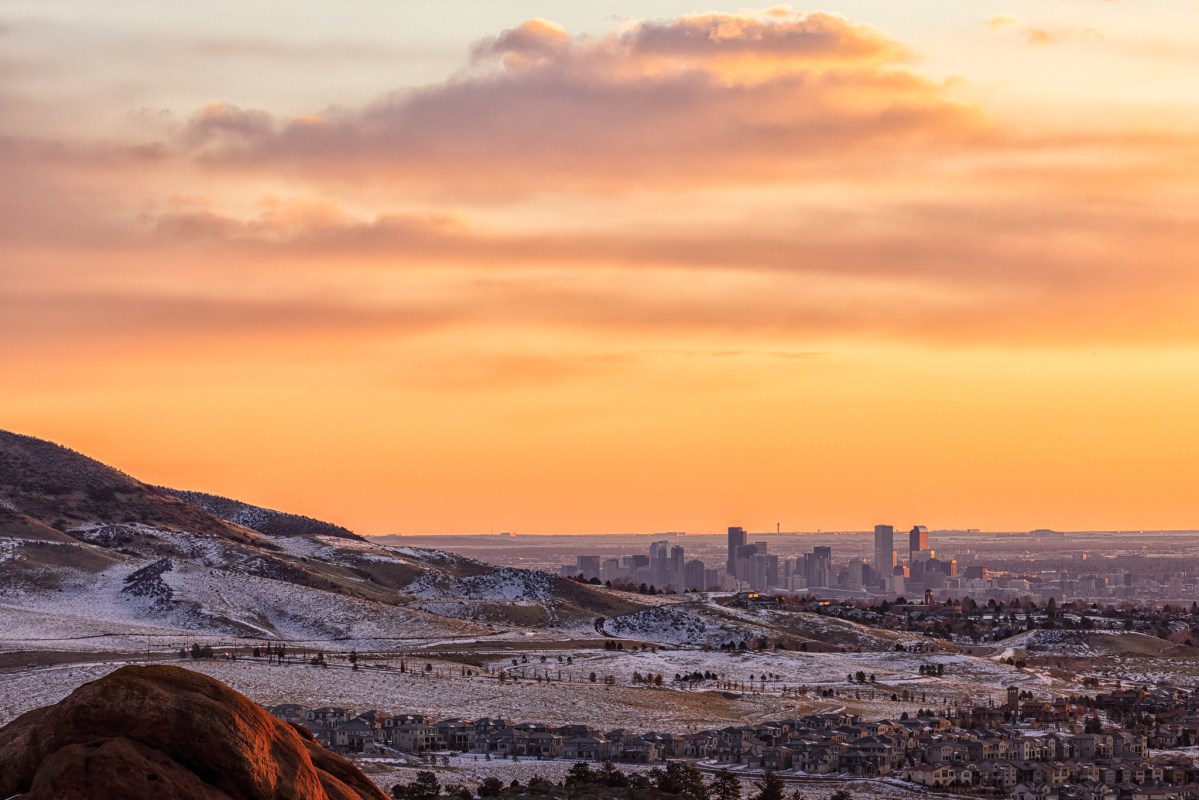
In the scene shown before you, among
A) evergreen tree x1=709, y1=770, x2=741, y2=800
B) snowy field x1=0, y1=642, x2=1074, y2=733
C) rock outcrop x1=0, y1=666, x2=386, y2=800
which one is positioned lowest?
evergreen tree x1=709, y1=770, x2=741, y2=800

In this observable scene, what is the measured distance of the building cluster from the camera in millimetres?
102312

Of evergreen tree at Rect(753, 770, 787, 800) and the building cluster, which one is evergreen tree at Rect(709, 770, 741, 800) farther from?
the building cluster

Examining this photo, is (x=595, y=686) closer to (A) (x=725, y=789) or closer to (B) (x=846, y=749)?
(B) (x=846, y=749)

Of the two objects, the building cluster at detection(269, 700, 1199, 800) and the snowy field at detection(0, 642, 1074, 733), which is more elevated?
the snowy field at detection(0, 642, 1074, 733)

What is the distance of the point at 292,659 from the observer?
143500 millimetres

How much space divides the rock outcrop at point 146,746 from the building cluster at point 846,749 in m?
70.6

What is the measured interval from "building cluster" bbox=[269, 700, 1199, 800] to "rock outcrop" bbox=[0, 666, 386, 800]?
70.6 meters

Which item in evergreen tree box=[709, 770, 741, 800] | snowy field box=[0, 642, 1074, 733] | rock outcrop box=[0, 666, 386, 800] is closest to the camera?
rock outcrop box=[0, 666, 386, 800]

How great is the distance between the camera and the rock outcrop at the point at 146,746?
1195 inches

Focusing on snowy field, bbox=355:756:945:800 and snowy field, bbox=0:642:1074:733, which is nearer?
snowy field, bbox=355:756:945:800

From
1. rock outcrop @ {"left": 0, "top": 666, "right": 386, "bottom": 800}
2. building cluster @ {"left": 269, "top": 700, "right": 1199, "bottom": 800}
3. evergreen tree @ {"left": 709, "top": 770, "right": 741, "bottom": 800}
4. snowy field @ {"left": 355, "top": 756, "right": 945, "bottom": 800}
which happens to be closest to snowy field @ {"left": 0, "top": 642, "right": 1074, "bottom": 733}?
building cluster @ {"left": 269, "top": 700, "right": 1199, "bottom": 800}

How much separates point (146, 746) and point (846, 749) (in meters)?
79.5

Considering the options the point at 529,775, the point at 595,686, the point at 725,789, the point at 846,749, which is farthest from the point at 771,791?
the point at 595,686

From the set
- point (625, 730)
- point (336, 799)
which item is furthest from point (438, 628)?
point (336, 799)
